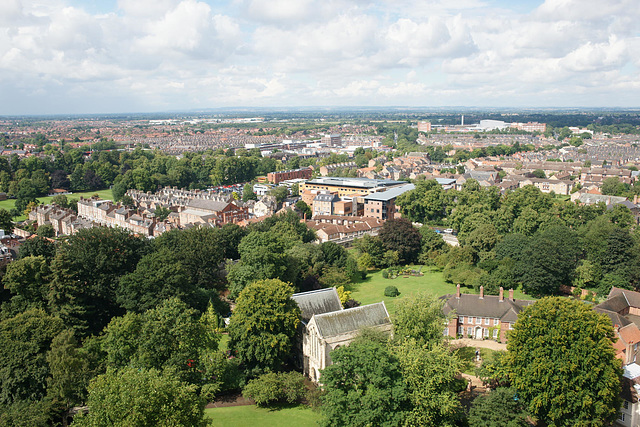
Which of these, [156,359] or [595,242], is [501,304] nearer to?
[595,242]

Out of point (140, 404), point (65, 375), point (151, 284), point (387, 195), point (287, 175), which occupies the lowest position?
point (287, 175)

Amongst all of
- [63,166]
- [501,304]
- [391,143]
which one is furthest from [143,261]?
[391,143]

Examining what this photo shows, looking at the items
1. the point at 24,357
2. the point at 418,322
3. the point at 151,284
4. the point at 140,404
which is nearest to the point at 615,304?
the point at 418,322

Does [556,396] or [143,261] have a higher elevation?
[143,261]

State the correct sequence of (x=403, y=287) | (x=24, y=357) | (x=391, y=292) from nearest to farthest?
(x=24, y=357)
(x=391, y=292)
(x=403, y=287)

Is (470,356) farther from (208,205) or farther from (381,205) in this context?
(208,205)

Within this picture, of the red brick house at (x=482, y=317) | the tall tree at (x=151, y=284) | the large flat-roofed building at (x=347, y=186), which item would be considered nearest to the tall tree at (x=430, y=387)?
the red brick house at (x=482, y=317)

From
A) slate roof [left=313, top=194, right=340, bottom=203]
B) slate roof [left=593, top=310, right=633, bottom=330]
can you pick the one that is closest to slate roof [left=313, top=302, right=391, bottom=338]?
slate roof [left=593, top=310, right=633, bottom=330]
